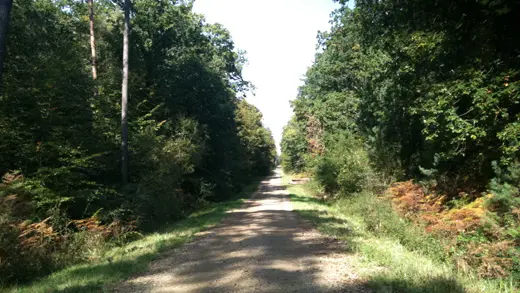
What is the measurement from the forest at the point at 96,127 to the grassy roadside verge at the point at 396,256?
7.46m

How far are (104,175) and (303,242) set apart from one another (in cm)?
1078

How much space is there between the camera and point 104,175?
16.5 meters

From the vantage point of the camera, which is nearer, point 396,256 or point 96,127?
point 396,256

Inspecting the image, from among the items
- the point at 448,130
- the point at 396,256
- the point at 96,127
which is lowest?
the point at 396,256

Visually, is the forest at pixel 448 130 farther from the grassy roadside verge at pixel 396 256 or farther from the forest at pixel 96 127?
the forest at pixel 96 127

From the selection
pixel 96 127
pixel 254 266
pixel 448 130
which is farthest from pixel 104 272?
pixel 448 130

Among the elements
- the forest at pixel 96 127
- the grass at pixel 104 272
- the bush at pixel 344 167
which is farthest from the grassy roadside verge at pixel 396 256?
the forest at pixel 96 127

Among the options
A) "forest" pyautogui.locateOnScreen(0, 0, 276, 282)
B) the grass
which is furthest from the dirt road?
"forest" pyautogui.locateOnScreen(0, 0, 276, 282)

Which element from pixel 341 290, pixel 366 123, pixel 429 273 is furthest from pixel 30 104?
pixel 366 123

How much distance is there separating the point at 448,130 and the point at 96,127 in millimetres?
13562

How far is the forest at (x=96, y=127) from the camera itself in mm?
10109

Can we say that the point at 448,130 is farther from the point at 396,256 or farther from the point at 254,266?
the point at 254,266

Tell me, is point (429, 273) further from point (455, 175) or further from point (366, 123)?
point (366, 123)

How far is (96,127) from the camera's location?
15.4 m
